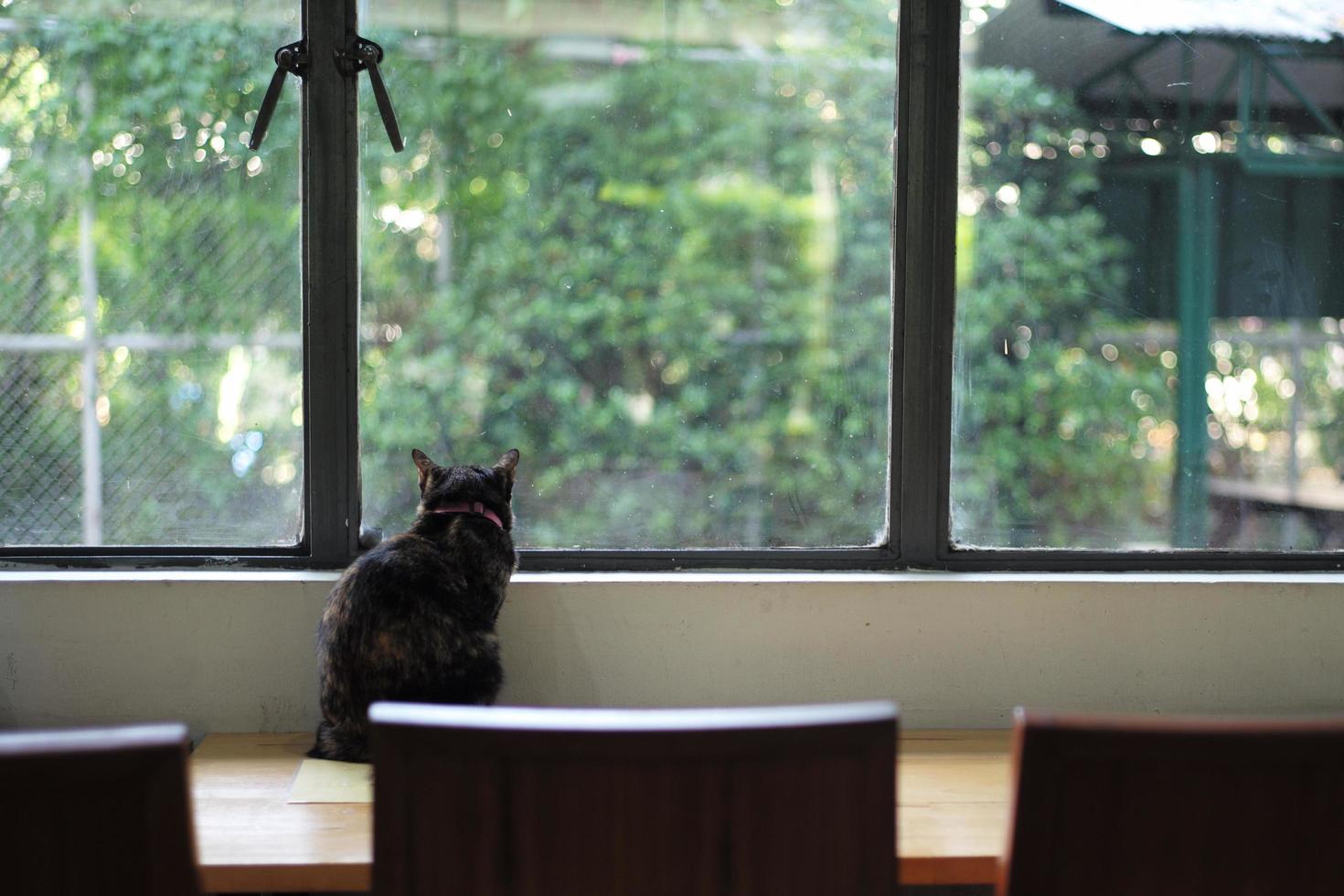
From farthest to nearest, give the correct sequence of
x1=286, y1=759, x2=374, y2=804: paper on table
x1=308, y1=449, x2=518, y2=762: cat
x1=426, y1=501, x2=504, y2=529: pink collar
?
x1=426, y1=501, x2=504, y2=529: pink collar < x1=308, y1=449, x2=518, y2=762: cat < x1=286, y1=759, x2=374, y2=804: paper on table

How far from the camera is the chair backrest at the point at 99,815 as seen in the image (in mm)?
815

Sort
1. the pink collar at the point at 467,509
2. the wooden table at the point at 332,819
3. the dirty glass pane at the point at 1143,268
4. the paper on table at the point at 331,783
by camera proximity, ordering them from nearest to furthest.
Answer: the wooden table at the point at 332,819 < the paper on table at the point at 331,783 < the pink collar at the point at 467,509 < the dirty glass pane at the point at 1143,268

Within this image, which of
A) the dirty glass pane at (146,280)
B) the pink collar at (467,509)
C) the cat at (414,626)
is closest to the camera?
the cat at (414,626)

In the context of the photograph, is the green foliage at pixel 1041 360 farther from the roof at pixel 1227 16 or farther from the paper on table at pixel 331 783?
the paper on table at pixel 331 783

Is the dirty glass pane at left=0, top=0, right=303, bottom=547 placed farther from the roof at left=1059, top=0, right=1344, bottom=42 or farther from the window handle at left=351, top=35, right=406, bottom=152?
the roof at left=1059, top=0, right=1344, bottom=42

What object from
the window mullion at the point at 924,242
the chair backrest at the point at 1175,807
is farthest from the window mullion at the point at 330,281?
the chair backrest at the point at 1175,807

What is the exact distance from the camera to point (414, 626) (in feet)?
4.94

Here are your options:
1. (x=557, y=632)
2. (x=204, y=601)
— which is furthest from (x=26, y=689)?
(x=557, y=632)

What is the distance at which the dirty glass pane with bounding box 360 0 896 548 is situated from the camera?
186 centimetres

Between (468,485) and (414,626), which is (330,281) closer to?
(468,485)

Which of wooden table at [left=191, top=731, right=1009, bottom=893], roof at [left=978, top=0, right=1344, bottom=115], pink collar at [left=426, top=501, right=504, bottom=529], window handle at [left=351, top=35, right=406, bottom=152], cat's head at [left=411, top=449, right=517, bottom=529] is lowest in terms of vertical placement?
wooden table at [left=191, top=731, right=1009, bottom=893]

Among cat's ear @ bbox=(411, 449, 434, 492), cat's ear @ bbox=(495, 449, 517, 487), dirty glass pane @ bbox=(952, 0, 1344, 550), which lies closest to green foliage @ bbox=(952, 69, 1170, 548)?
dirty glass pane @ bbox=(952, 0, 1344, 550)

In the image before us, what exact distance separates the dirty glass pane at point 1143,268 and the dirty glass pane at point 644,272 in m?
0.21

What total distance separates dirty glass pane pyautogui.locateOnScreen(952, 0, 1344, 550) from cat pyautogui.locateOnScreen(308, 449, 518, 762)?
856 mm
